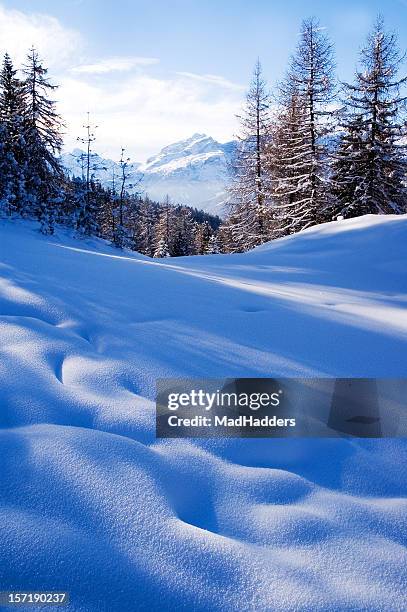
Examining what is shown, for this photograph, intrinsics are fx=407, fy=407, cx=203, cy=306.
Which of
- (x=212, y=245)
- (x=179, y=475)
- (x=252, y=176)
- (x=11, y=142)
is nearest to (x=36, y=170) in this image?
(x=11, y=142)

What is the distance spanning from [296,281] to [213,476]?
4.56 meters

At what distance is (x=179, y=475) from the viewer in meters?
1.81

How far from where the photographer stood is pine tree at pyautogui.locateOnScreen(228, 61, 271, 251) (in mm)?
21812

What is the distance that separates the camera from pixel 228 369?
2750 millimetres

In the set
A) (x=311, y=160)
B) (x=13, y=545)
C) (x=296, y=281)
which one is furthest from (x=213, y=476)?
(x=311, y=160)

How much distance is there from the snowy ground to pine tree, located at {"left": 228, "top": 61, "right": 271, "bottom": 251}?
18.6m

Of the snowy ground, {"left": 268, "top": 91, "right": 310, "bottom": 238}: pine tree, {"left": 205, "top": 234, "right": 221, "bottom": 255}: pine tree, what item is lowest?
the snowy ground

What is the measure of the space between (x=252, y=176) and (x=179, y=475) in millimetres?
22459

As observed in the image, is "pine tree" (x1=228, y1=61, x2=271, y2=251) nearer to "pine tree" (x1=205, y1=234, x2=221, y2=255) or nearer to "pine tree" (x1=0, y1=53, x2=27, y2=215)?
"pine tree" (x1=0, y1=53, x2=27, y2=215)

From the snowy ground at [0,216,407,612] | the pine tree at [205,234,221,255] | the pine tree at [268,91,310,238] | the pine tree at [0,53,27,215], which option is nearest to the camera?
the snowy ground at [0,216,407,612]

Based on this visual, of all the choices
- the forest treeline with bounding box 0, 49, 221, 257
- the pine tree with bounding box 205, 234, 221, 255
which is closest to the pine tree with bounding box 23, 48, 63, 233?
the forest treeline with bounding box 0, 49, 221, 257

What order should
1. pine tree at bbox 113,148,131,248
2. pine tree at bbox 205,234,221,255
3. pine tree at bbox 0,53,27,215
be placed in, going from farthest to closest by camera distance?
pine tree at bbox 205,234,221,255 → pine tree at bbox 113,148,131,248 → pine tree at bbox 0,53,27,215

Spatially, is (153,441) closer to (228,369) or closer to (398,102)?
(228,369)

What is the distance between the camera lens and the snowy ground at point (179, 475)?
132 cm
